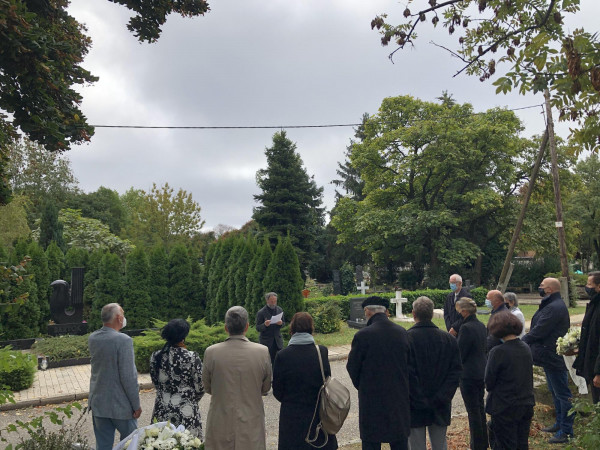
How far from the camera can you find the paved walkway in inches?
353

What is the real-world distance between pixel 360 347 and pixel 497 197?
1108 inches

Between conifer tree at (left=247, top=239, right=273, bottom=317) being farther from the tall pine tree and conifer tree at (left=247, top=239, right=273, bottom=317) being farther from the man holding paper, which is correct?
the tall pine tree

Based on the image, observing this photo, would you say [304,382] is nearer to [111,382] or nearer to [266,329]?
[111,382]

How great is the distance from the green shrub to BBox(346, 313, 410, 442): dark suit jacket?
10.5 metres

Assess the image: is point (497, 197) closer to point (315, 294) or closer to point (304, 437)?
point (315, 294)

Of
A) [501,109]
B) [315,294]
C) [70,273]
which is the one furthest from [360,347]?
[501,109]

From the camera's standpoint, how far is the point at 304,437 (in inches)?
160

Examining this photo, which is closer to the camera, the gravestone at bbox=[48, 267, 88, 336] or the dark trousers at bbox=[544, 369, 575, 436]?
the dark trousers at bbox=[544, 369, 575, 436]

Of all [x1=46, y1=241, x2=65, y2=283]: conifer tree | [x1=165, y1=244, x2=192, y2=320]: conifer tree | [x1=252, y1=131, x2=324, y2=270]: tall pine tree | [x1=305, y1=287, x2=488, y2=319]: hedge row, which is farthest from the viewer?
[x1=252, y1=131, x2=324, y2=270]: tall pine tree

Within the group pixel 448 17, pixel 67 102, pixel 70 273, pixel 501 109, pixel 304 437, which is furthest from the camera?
pixel 501 109

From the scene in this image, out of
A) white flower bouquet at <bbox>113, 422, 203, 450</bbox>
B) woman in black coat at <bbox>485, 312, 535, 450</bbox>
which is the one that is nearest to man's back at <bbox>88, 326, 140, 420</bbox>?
white flower bouquet at <bbox>113, 422, 203, 450</bbox>

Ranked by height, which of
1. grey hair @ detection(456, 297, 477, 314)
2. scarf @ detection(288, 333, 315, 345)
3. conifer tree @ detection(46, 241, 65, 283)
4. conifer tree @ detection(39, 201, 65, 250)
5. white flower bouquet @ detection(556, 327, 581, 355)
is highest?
conifer tree @ detection(39, 201, 65, 250)

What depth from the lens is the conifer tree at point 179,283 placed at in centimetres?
1812

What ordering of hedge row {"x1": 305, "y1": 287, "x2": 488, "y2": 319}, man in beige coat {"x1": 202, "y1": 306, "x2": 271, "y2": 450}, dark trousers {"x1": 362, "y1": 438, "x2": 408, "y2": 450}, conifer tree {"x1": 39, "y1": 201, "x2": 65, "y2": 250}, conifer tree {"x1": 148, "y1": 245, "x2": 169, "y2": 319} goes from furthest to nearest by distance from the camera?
1. conifer tree {"x1": 39, "y1": 201, "x2": 65, "y2": 250}
2. hedge row {"x1": 305, "y1": 287, "x2": 488, "y2": 319}
3. conifer tree {"x1": 148, "y1": 245, "x2": 169, "y2": 319}
4. dark trousers {"x1": 362, "y1": 438, "x2": 408, "y2": 450}
5. man in beige coat {"x1": 202, "y1": 306, "x2": 271, "y2": 450}
